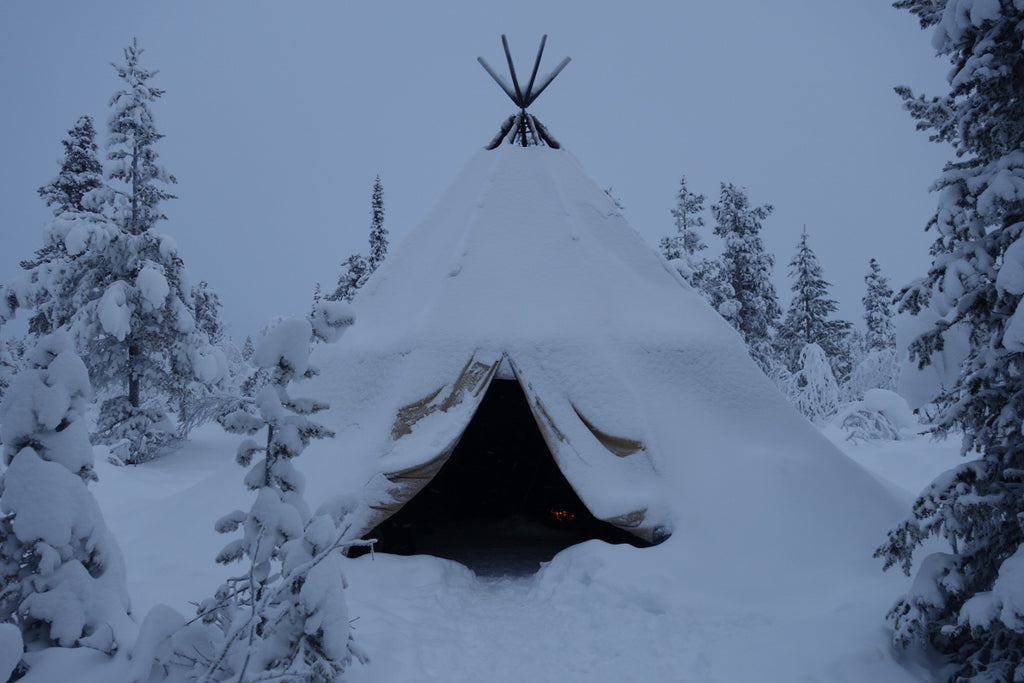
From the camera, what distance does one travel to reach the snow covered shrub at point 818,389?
61.2 feet

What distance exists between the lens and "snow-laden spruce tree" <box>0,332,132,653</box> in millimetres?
3344

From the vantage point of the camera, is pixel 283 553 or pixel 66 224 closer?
pixel 283 553

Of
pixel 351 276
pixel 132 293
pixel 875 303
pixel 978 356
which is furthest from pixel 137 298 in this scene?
pixel 875 303

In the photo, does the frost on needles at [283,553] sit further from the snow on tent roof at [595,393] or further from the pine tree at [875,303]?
the pine tree at [875,303]

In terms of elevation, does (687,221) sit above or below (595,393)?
above

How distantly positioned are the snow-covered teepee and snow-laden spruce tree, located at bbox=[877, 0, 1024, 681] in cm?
213

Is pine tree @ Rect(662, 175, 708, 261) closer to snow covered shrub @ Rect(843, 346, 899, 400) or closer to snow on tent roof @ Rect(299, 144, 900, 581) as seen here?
snow covered shrub @ Rect(843, 346, 899, 400)

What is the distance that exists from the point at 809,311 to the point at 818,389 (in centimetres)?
897

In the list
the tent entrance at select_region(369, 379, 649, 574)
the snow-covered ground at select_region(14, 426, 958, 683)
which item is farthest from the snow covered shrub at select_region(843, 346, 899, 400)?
the snow-covered ground at select_region(14, 426, 958, 683)

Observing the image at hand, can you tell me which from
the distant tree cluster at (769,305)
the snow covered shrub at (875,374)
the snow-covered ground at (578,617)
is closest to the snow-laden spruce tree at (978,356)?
the snow-covered ground at (578,617)

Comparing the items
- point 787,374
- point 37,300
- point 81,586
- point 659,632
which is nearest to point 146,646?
point 81,586

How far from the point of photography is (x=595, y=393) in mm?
7246

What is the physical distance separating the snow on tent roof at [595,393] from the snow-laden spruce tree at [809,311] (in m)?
19.7

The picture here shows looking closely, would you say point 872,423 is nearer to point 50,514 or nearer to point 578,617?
point 578,617
